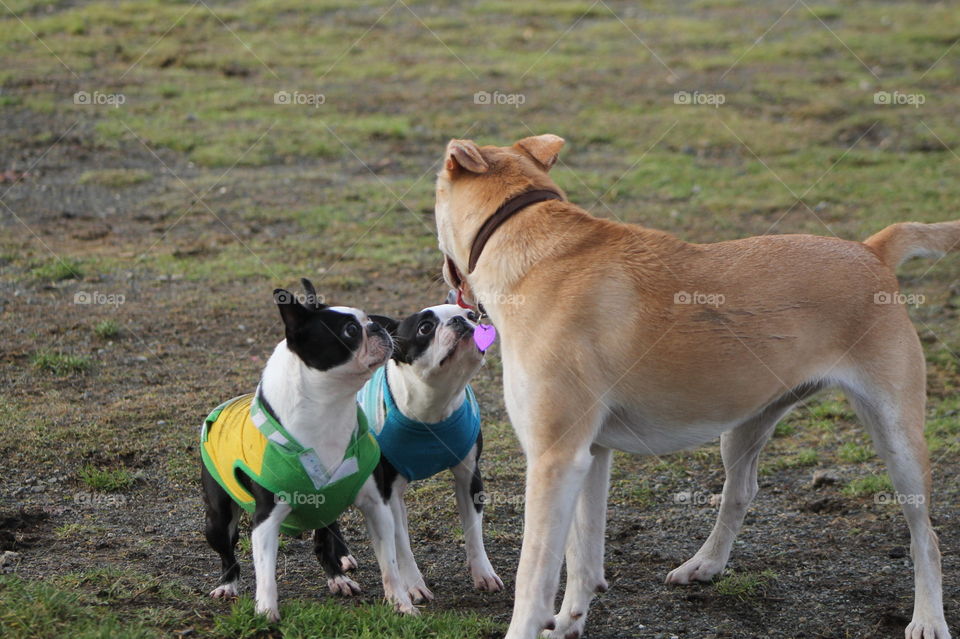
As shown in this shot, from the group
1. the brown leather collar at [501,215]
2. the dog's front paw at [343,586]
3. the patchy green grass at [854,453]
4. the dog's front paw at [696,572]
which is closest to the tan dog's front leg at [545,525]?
the brown leather collar at [501,215]

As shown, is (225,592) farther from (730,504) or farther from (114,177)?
(114,177)

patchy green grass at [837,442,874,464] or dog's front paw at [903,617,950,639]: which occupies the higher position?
patchy green grass at [837,442,874,464]

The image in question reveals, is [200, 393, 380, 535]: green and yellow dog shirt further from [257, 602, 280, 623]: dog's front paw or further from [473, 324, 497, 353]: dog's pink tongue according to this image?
[473, 324, 497, 353]: dog's pink tongue

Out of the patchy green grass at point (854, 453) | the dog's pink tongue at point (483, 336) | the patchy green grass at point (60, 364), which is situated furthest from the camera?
the patchy green grass at point (60, 364)

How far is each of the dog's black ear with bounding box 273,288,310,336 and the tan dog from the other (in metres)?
0.71

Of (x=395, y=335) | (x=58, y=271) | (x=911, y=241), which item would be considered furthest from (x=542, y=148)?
(x=58, y=271)

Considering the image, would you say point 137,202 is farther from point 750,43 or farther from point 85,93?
point 750,43

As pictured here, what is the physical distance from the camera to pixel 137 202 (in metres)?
12.5

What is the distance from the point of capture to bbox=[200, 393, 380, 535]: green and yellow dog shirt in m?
4.81

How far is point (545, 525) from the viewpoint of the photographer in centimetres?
440

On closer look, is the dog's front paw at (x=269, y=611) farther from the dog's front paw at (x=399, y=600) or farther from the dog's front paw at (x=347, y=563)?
the dog's front paw at (x=347, y=563)

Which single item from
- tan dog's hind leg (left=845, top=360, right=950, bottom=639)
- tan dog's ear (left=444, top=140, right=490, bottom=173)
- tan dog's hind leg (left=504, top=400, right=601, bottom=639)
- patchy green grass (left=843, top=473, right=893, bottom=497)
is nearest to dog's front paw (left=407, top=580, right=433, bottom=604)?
tan dog's hind leg (left=504, top=400, right=601, bottom=639)

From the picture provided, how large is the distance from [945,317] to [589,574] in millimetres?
6107

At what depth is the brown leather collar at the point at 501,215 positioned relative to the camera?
4.72 m
